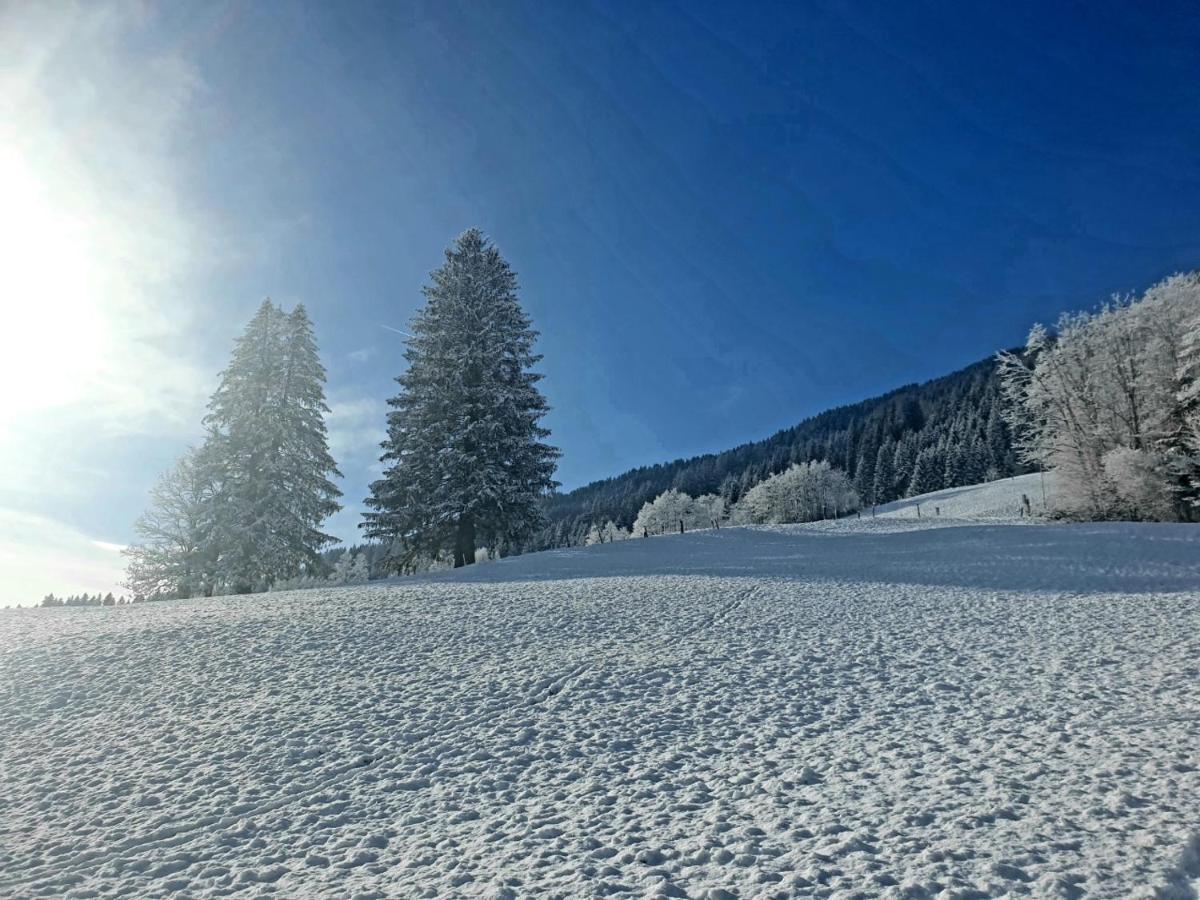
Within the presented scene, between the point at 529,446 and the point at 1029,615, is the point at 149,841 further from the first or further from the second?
the point at 529,446

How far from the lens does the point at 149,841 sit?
4.84 m

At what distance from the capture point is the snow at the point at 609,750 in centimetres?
422

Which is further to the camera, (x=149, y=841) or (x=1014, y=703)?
(x=1014, y=703)

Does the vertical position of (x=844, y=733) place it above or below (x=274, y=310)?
below

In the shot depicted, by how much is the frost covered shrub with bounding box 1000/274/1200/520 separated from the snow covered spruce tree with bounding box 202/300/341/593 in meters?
40.0

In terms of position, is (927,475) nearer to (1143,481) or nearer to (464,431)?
(1143,481)

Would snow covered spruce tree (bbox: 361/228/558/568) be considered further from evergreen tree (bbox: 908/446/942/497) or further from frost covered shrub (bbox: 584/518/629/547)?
evergreen tree (bbox: 908/446/942/497)

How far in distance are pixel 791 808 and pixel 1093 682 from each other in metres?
5.91

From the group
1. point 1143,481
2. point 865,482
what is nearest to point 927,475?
point 865,482

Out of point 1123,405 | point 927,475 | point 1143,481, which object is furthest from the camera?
point 927,475

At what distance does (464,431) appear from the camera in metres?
24.1

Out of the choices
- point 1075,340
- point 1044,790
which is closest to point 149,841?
point 1044,790

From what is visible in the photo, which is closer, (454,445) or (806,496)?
(454,445)

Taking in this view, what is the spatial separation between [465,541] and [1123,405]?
38.5 metres
